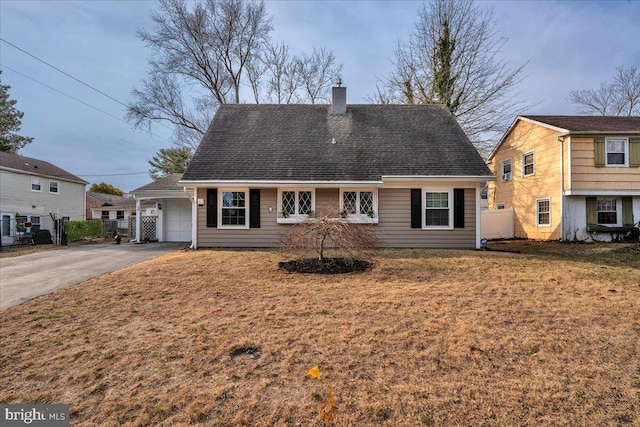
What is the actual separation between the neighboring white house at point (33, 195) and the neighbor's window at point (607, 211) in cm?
2549

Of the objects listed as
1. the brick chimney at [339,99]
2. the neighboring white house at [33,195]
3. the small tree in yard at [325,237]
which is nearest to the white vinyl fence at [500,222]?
the brick chimney at [339,99]

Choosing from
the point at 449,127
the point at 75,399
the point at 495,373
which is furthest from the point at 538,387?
the point at 449,127

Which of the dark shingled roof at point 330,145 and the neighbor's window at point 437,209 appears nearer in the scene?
the dark shingled roof at point 330,145

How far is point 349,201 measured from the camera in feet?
37.3

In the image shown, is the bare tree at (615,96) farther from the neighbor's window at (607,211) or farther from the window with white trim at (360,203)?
the window with white trim at (360,203)

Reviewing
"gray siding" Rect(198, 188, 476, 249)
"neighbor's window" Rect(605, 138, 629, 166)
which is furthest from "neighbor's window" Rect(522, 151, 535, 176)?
"gray siding" Rect(198, 188, 476, 249)

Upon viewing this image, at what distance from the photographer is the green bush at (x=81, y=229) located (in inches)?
652

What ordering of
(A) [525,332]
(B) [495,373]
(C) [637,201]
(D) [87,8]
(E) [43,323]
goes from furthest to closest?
(C) [637,201], (D) [87,8], (E) [43,323], (A) [525,332], (B) [495,373]

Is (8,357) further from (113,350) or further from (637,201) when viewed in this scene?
(637,201)

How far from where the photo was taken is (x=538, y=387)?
104 inches

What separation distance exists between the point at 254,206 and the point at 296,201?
153 centimetres

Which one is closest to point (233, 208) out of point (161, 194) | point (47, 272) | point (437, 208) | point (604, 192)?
point (161, 194)

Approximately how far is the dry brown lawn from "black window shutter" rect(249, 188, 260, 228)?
542cm

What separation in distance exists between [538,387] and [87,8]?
15511mm
